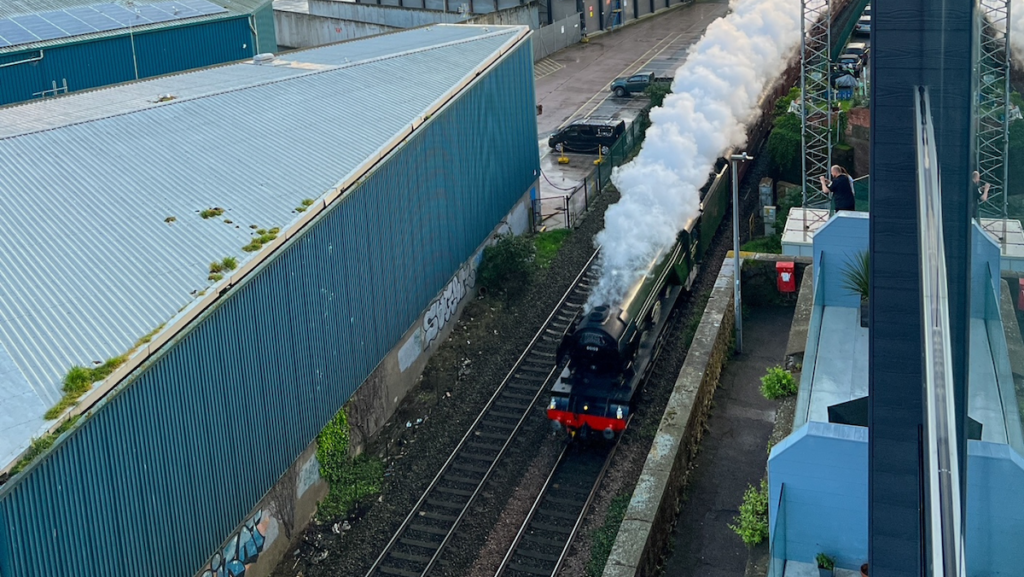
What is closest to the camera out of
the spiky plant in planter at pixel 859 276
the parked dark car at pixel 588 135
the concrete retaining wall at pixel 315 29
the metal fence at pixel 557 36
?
the spiky plant in planter at pixel 859 276

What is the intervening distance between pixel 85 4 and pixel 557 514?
96.8ft

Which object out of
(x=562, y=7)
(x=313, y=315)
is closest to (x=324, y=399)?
(x=313, y=315)

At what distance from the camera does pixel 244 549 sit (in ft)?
67.6

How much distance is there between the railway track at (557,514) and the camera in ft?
70.2

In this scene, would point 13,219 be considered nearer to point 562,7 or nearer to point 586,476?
point 586,476

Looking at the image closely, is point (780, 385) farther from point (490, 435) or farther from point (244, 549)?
point (244, 549)

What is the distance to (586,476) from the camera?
2409 cm

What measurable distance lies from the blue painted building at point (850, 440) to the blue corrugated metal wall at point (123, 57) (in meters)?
25.3

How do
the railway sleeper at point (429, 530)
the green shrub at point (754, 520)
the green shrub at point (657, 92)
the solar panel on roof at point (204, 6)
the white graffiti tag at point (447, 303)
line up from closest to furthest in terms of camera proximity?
1. the green shrub at point (754, 520)
2. the railway sleeper at point (429, 530)
3. the white graffiti tag at point (447, 303)
4. the solar panel on roof at point (204, 6)
5. the green shrub at point (657, 92)

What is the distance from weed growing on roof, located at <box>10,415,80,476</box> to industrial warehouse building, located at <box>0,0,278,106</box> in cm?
2237

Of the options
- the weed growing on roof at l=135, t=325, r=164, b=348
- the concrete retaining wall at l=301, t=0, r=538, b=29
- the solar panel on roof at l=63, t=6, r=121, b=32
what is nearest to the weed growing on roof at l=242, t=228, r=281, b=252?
the weed growing on roof at l=135, t=325, r=164, b=348

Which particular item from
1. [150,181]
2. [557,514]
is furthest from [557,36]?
[557,514]

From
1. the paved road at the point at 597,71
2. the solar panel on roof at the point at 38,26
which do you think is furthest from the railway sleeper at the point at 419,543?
the solar panel on roof at the point at 38,26

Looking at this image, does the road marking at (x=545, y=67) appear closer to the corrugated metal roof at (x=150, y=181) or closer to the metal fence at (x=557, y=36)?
the metal fence at (x=557, y=36)
